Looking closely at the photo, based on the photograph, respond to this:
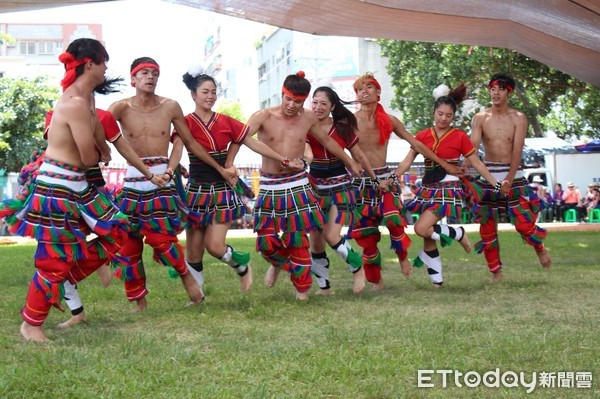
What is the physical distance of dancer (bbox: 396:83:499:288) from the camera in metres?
7.88

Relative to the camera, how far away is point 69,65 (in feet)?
18.4

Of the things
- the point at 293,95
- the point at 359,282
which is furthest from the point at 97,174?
the point at 359,282

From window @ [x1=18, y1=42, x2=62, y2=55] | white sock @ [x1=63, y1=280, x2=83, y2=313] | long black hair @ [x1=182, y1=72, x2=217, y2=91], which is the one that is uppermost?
window @ [x1=18, y1=42, x2=62, y2=55]

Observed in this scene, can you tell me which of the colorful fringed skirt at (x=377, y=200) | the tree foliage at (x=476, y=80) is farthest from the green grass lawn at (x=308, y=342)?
the tree foliage at (x=476, y=80)

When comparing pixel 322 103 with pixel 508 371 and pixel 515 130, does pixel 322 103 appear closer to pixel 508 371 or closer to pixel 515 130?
pixel 515 130

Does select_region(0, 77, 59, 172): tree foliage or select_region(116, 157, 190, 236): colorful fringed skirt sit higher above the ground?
select_region(0, 77, 59, 172): tree foliage

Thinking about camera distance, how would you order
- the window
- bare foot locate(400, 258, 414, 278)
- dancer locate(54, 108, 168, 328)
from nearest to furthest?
1. dancer locate(54, 108, 168, 328)
2. bare foot locate(400, 258, 414, 278)
3. the window

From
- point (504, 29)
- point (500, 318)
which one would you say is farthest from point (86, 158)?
point (504, 29)

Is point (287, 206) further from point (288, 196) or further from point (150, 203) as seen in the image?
point (150, 203)

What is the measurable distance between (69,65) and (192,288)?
207 centimetres

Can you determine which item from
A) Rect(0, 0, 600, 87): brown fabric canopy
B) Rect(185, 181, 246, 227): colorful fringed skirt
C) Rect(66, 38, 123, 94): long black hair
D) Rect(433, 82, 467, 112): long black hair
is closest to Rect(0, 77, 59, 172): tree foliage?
Rect(0, 0, 600, 87): brown fabric canopy

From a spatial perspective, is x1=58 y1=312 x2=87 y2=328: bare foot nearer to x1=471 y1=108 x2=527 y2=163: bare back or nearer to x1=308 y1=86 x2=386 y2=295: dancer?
x1=308 y1=86 x2=386 y2=295: dancer

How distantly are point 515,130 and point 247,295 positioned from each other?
304cm

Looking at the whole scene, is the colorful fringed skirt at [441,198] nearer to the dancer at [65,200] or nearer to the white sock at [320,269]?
the white sock at [320,269]
